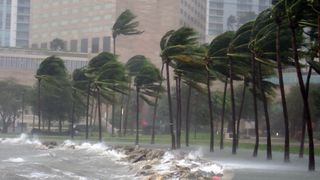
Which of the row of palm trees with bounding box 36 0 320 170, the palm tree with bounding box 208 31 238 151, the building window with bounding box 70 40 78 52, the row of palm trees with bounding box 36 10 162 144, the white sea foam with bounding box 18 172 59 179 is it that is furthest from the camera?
the building window with bounding box 70 40 78 52

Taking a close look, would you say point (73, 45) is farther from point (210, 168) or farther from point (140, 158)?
point (210, 168)

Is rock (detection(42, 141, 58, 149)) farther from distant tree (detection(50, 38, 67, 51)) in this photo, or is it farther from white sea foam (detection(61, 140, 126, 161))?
distant tree (detection(50, 38, 67, 51))

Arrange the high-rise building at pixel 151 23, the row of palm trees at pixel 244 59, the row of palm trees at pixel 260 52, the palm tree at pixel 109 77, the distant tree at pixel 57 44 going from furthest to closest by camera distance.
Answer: the distant tree at pixel 57 44, the high-rise building at pixel 151 23, the palm tree at pixel 109 77, the row of palm trees at pixel 244 59, the row of palm trees at pixel 260 52

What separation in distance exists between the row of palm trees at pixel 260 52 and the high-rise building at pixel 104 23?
122402 millimetres

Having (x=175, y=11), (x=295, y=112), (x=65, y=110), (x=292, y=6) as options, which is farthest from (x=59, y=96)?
(x=175, y=11)

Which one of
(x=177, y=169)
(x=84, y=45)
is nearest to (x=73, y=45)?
(x=84, y=45)

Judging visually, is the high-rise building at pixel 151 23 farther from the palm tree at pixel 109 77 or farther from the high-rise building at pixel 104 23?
the palm tree at pixel 109 77

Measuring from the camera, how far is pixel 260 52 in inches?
1259

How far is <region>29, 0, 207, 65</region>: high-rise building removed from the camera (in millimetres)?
169375

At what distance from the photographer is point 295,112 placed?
77.1 m

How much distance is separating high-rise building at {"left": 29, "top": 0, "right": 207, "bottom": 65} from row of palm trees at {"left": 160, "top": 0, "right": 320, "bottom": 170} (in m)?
122

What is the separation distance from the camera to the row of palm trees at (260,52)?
25.6 metres

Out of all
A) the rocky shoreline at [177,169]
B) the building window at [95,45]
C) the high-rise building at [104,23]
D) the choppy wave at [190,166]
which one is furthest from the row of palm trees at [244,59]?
the high-rise building at [104,23]

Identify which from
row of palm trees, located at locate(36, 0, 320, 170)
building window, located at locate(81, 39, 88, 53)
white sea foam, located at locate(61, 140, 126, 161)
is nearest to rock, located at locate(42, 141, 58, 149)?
white sea foam, located at locate(61, 140, 126, 161)
